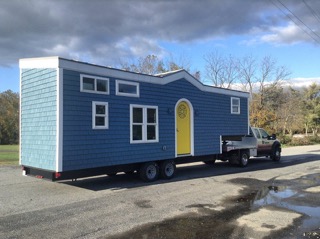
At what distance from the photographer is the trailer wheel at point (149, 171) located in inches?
439

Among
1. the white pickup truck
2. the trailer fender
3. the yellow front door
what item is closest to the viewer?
the yellow front door

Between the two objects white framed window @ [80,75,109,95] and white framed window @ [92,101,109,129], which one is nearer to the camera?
white framed window @ [80,75,109,95]

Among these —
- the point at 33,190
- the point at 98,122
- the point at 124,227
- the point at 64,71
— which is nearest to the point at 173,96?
the point at 98,122

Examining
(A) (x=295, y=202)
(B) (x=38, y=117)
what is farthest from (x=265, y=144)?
(B) (x=38, y=117)

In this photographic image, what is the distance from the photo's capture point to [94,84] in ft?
32.2

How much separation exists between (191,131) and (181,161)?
4.12 ft

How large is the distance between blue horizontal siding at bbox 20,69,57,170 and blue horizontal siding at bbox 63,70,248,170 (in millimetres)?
387

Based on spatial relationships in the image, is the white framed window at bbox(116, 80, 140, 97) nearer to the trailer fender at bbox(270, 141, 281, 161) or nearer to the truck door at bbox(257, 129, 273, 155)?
the truck door at bbox(257, 129, 273, 155)

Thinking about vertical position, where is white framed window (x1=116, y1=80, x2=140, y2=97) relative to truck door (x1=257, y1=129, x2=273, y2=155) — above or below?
above

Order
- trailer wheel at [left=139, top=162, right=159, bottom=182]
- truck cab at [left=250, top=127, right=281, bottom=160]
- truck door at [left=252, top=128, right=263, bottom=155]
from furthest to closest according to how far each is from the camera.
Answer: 1. truck cab at [left=250, top=127, right=281, bottom=160]
2. truck door at [left=252, top=128, right=263, bottom=155]
3. trailer wheel at [left=139, top=162, right=159, bottom=182]

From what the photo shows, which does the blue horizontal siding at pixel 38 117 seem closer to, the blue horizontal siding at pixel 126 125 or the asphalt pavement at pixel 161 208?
the blue horizontal siding at pixel 126 125

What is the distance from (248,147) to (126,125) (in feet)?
26.0

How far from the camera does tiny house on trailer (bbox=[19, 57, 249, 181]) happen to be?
9.02m

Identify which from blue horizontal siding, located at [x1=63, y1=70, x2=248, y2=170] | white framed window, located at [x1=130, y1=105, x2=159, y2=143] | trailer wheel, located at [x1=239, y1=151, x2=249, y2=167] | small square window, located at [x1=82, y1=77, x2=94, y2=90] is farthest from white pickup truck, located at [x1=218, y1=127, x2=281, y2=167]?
small square window, located at [x1=82, y1=77, x2=94, y2=90]
